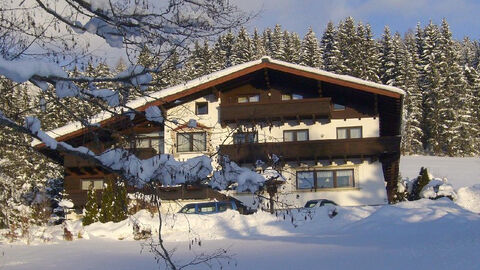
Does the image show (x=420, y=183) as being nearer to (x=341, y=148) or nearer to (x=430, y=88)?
(x=341, y=148)

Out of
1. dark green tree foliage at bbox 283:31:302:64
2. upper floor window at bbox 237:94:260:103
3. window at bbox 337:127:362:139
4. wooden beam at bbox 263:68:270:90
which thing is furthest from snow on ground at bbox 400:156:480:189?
upper floor window at bbox 237:94:260:103

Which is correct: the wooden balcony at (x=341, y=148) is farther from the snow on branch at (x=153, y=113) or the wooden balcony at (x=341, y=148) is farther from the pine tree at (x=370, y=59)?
the pine tree at (x=370, y=59)

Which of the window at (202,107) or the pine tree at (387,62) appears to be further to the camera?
the pine tree at (387,62)

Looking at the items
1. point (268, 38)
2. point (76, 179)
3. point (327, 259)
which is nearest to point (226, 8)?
point (327, 259)

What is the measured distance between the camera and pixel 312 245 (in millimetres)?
10484

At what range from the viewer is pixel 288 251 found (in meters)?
9.81

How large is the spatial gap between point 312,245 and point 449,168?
41.0 metres

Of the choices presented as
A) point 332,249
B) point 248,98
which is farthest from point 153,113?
point 248,98

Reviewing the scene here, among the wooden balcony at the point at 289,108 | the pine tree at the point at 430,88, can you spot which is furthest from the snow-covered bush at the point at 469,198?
the pine tree at the point at 430,88

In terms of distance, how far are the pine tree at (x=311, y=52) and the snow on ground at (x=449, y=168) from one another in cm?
1691

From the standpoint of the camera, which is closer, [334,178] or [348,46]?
[334,178]

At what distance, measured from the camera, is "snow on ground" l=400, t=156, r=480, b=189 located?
43.2 metres

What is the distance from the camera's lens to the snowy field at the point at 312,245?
8.29 metres

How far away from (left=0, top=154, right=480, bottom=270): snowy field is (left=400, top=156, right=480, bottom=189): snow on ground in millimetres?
28255
